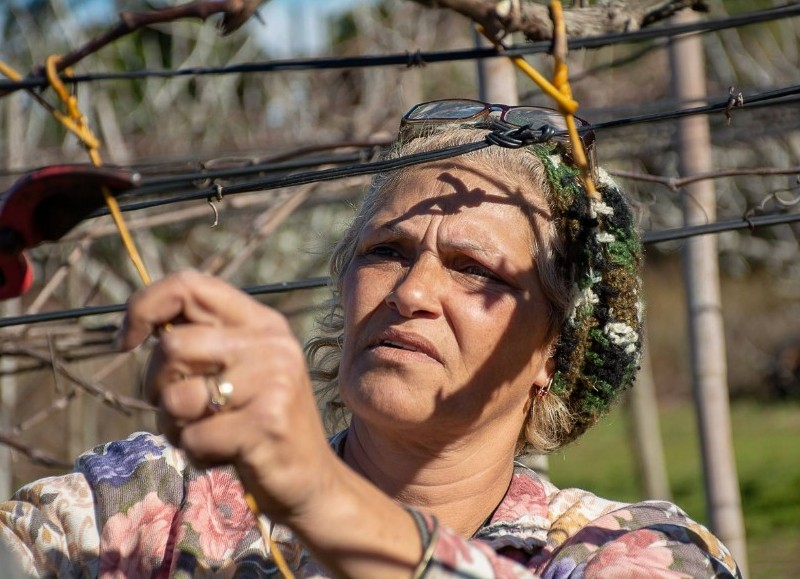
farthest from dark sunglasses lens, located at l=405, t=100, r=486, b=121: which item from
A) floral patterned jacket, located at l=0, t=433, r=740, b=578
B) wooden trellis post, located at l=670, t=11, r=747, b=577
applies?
wooden trellis post, located at l=670, t=11, r=747, b=577

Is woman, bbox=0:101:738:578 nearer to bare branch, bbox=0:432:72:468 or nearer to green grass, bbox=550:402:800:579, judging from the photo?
bare branch, bbox=0:432:72:468

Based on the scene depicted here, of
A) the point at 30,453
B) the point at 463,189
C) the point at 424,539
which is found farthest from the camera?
the point at 30,453

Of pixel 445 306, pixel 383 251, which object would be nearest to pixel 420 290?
pixel 445 306

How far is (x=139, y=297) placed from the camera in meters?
1.00

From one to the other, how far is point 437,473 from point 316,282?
2.11 ft

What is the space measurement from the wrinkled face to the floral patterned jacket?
0.74 ft

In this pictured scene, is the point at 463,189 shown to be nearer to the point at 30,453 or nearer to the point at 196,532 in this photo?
the point at 196,532

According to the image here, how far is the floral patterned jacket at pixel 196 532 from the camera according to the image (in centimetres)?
158

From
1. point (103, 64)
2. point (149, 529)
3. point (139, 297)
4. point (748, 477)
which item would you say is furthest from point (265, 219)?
point (103, 64)

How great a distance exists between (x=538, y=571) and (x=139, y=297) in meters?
0.88

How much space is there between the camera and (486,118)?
74.3 inches

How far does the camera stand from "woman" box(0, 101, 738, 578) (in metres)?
1.61

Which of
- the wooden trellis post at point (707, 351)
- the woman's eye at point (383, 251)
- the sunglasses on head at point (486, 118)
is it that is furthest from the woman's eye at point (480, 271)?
the wooden trellis post at point (707, 351)

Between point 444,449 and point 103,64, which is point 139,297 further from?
point 103,64
